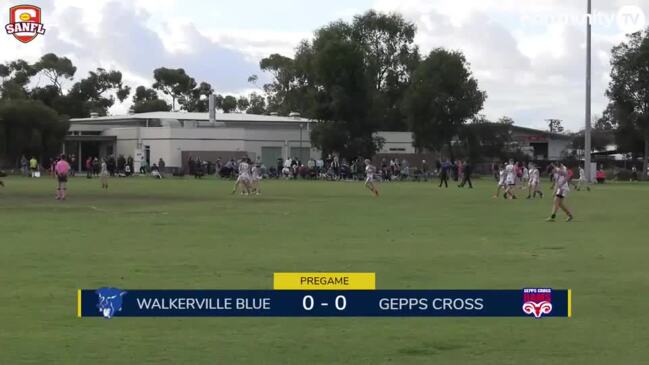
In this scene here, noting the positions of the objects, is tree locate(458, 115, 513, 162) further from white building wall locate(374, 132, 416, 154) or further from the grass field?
the grass field

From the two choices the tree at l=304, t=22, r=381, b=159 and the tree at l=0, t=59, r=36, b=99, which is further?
the tree at l=0, t=59, r=36, b=99

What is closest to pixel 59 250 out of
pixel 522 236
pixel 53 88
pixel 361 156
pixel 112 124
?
pixel 522 236

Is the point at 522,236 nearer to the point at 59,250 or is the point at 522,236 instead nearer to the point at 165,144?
the point at 59,250

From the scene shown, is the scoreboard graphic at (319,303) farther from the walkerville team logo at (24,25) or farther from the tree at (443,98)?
the tree at (443,98)

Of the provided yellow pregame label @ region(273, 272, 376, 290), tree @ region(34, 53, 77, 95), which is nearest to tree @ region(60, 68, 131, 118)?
tree @ region(34, 53, 77, 95)

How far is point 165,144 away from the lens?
8456 cm

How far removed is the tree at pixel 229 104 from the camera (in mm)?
149750

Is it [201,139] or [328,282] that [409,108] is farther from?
[328,282]

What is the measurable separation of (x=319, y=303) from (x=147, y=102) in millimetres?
131476

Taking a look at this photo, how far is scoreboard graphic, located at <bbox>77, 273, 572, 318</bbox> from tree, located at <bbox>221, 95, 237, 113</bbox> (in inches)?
5536

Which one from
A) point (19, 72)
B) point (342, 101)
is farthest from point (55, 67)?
point (342, 101)

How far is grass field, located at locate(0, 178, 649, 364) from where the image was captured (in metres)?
8.72

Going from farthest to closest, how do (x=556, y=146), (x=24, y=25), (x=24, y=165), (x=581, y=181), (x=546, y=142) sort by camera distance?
(x=556, y=146), (x=546, y=142), (x=24, y=165), (x=581, y=181), (x=24, y=25)

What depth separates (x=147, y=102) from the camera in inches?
5418
